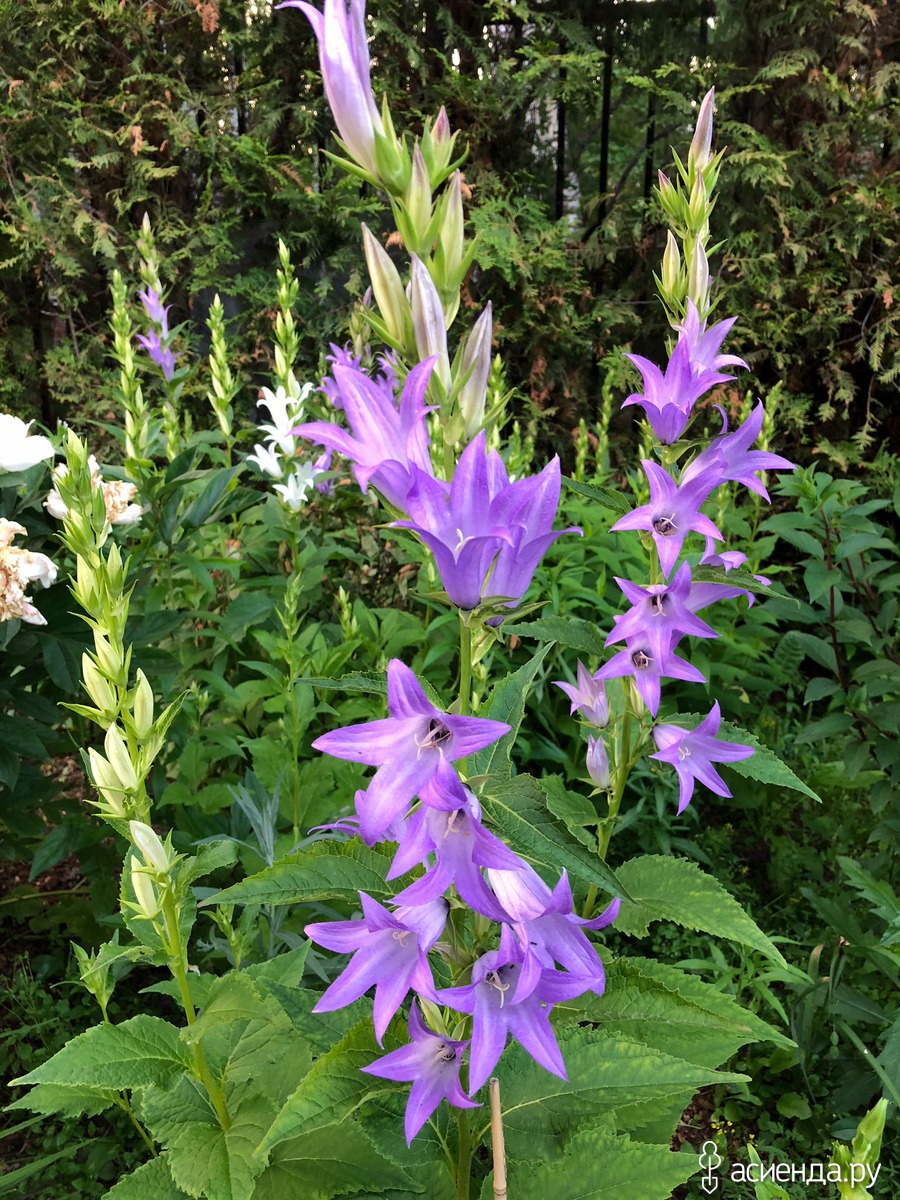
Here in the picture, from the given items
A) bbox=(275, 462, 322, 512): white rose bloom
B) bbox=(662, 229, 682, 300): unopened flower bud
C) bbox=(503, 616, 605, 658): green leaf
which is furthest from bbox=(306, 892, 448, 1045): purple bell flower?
bbox=(275, 462, 322, 512): white rose bloom

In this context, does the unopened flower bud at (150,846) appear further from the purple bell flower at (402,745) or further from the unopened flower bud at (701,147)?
the unopened flower bud at (701,147)

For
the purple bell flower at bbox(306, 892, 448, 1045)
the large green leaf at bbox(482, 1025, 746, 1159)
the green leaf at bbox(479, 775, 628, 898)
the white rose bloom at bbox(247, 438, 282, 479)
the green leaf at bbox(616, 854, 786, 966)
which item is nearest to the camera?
the green leaf at bbox(479, 775, 628, 898)

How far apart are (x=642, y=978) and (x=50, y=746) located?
201cm

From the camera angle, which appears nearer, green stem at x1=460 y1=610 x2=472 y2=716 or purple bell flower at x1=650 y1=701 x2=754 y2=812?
green stem at x1=460 y1=610 x2=472 y2=716

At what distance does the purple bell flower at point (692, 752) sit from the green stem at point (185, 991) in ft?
2.90

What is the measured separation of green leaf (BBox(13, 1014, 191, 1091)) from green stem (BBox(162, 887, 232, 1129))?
3 cm

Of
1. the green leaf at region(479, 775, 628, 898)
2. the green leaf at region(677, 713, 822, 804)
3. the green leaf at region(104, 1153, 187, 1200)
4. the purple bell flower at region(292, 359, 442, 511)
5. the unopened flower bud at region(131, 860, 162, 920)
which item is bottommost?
the green leaf at region(104, 1153, 187, 1200)

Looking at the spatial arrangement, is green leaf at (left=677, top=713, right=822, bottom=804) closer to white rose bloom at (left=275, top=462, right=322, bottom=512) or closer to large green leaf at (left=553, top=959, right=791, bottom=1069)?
large green leaf at (left=553, top=959, right=791, bottom=1069)

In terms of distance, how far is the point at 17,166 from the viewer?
5.49 metres

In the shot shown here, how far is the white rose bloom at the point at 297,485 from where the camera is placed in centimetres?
276

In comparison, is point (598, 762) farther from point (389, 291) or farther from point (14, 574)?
point (14, 574)

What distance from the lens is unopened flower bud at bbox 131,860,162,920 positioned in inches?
48.5

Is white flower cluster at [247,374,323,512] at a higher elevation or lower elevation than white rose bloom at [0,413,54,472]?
lower

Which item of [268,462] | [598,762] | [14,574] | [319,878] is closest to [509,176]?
[268,462]
